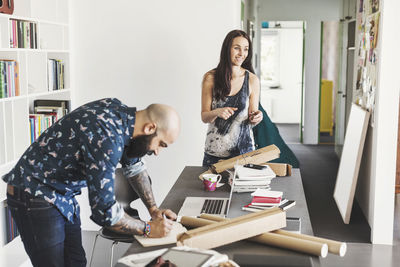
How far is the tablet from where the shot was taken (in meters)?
1.72

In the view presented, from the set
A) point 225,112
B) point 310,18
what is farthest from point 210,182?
point 310,18

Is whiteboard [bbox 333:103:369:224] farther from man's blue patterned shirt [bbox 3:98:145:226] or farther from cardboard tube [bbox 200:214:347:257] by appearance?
man's blue patterned shirt [bbox 3:98:145:226]

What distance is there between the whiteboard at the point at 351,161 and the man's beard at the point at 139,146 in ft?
10.2

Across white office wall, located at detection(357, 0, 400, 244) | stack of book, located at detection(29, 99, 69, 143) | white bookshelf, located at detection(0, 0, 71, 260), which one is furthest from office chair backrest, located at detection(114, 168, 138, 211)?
white office wall, located at detection(357, 0, 400, 244)

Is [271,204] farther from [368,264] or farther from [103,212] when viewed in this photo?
[368,264]

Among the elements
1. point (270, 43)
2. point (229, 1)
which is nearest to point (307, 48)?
point (270, 43)

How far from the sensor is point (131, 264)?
1.79 metres

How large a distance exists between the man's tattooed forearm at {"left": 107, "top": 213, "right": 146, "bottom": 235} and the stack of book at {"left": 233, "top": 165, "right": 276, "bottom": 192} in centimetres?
88

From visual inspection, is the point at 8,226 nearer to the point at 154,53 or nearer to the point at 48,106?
the point at 48,106

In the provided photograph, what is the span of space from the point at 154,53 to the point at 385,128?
80.6 inches

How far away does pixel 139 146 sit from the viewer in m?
2.11

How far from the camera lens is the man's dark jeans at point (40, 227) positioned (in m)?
2.20

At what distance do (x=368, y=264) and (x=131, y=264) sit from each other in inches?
106

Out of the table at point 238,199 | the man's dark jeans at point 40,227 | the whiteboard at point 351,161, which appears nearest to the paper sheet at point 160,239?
the table at point 238,199
